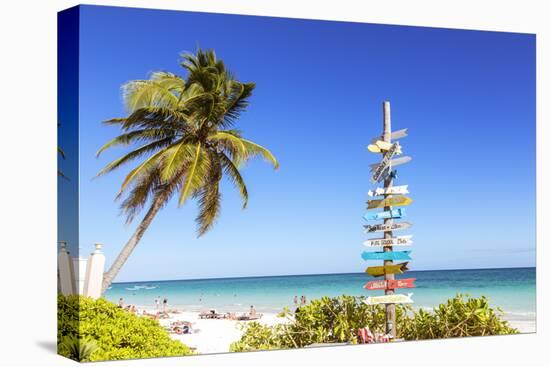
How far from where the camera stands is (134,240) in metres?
14.6

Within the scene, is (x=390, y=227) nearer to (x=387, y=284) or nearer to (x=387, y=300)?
(x=387, y=284)

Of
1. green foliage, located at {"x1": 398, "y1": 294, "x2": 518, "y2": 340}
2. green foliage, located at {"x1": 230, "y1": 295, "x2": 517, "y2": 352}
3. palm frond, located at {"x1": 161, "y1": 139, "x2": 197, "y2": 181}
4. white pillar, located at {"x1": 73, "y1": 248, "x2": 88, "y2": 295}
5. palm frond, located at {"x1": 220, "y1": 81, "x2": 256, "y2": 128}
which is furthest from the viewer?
green foliage, located at {"x1": 398, "y1": 294, "x2": 518, "y2": 340}

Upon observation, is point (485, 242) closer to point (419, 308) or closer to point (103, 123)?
point (419, 308)

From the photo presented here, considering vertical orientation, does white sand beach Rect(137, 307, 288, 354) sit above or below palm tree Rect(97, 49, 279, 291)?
below

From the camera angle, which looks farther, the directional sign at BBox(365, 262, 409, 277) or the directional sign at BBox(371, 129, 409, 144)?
the directional sign at BBox(371, 129, 409, 144)

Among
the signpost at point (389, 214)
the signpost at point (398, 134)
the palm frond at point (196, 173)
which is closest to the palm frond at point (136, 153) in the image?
the palm frond at point (196, 173)

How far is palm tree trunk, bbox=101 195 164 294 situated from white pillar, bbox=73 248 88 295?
15.9 inches

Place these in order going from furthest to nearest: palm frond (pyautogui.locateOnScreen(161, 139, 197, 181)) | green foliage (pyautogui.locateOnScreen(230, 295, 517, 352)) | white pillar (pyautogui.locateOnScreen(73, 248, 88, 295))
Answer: green foliage (pyautogui.locateOnScreen(230, 295, 517, 352)) → palm frond (pyautogui.locateOnScreen(161, 139, 197, 181)) → white pillar (pyautogui.locateOnScreen(73, 248, 88, 295))

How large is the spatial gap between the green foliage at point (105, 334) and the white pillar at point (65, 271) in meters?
0.12

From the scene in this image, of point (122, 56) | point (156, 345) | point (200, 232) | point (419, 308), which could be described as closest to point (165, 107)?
point (122, 56)

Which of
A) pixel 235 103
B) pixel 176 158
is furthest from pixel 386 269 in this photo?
pixel 176 158

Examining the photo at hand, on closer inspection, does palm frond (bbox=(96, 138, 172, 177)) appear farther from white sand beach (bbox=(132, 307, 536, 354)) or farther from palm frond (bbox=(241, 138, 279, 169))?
white sand beach (bbox=(132, 307, 536, 354))

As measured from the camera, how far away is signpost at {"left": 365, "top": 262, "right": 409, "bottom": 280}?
15.6 m

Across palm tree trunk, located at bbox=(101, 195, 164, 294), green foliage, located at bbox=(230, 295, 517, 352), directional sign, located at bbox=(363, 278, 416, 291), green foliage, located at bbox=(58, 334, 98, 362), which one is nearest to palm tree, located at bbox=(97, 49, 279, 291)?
palm tree trunk, located at bbox=(101, 195, 164, 294)
